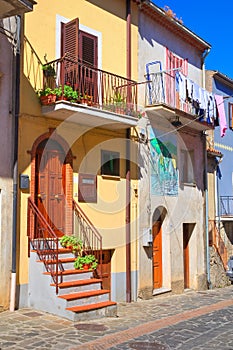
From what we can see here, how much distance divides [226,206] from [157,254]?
20.7ft

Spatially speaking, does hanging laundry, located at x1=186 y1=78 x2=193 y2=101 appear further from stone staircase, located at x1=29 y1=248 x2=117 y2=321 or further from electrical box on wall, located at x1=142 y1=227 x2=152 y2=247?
stone staircase, located at x1=29 y1=248 x2=117 y2=321

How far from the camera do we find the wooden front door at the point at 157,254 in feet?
49.1

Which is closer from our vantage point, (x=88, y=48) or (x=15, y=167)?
(x=15, y=167)

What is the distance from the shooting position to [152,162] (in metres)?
14.7

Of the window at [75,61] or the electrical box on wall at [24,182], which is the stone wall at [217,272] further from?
the electrical box on wall at [24,182]

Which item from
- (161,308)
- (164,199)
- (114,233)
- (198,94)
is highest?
(198,94)

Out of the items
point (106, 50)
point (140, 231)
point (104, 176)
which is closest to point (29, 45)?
point (106, 50)

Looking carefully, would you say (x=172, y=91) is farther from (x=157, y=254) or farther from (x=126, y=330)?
(x=126, y=330)

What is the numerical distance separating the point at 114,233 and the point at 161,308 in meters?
2.46

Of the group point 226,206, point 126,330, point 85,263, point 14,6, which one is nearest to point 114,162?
point 85,263

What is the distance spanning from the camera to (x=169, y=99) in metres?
14.7

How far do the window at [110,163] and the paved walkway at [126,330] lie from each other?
3834mm

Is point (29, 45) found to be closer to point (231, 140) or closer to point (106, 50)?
point (106, 50)

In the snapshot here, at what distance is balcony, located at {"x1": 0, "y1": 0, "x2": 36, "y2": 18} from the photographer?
8797 mm
